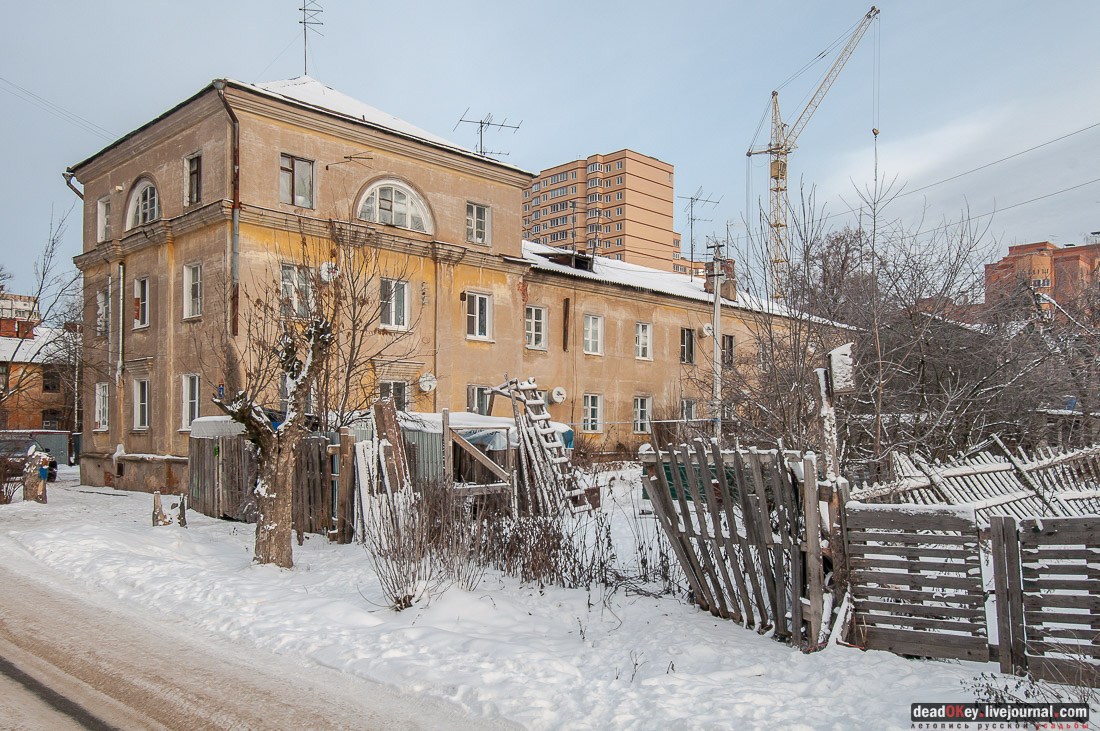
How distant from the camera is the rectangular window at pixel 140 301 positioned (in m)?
21.8

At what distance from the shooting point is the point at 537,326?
85.1 ft

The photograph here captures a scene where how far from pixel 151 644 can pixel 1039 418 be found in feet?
48.1

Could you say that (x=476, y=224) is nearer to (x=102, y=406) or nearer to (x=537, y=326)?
(x=537, y=326)

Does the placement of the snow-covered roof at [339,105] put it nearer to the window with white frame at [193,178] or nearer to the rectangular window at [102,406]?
the window with white frame at [193,178]

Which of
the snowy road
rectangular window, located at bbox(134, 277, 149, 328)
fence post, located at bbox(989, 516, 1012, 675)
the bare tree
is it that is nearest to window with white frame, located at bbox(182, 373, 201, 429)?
the bare tree

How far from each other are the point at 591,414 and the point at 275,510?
19.2m

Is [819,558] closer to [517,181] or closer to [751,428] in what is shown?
[751,428]

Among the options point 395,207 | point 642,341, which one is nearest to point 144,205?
point 395,207

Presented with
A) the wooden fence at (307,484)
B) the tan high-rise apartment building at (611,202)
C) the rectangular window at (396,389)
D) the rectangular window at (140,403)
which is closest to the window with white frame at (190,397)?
the rectangular window at (140,403)

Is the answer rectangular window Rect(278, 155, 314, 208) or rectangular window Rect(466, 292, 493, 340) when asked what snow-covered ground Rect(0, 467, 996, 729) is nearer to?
rectangular window Rect(278, 155, 314, 208)

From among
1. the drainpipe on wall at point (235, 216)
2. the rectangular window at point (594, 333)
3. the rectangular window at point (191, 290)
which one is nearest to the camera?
the drainpipe on wall at point (235, 216)

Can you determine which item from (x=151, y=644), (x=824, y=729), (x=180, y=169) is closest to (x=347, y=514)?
(x=151, y=644)

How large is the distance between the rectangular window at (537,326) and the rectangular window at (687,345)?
794cm

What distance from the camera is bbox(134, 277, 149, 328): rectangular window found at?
21766mm
